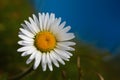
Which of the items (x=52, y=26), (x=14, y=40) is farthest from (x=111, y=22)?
(x=52, y=26)

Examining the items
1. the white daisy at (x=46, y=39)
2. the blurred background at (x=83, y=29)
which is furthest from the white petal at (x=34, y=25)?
the blurred background at (x=83, y=29)

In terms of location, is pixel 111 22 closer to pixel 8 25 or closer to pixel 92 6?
pixel 92 6

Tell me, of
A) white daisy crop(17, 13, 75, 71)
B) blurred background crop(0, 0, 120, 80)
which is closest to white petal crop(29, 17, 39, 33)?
white daisy crop(17, 13, 75, 71)

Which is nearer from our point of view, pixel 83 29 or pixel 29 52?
pixel 29 52

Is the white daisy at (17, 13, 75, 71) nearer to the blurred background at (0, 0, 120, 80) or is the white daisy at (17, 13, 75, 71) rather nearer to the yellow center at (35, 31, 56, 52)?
the yellow center at (35, 31, 56, 52)

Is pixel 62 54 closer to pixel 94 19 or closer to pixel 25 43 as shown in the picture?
pixel 25 43

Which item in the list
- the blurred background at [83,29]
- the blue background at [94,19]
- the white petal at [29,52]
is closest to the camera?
the white petal at [29,52]

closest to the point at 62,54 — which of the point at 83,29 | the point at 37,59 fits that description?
the point at 37,59

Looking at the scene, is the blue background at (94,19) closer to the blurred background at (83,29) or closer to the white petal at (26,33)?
the blurred background at (83,29)

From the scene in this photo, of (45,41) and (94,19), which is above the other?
(94,19)
